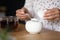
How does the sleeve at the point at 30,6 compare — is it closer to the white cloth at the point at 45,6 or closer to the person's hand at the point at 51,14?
the white cloth at the point at 45,6

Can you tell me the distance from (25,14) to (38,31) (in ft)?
0.88

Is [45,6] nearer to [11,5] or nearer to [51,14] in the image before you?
[51,14]

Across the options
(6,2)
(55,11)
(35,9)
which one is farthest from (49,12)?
(6,2)

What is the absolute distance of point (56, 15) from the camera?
1016mm

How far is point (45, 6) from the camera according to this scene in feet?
4.20

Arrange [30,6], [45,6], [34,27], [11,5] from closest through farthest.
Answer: [34,27]
[45,6]
[30,6]
[11,5]

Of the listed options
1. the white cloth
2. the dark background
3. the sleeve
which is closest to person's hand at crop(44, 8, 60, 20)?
the white cloth

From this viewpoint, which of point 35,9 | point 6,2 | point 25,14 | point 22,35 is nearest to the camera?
point 22,35

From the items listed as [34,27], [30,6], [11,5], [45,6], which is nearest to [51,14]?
[34,27]

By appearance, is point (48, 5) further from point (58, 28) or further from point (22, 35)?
point (22, 35)

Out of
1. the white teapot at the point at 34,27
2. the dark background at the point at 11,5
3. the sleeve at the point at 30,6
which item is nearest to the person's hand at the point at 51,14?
the white teapot at the point at 34,27

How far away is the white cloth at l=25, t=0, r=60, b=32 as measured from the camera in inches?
48.8

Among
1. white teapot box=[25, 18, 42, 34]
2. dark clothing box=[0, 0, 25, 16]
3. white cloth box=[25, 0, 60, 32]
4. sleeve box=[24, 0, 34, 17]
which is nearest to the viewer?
white teapot box=[25, 18, 42, 34]

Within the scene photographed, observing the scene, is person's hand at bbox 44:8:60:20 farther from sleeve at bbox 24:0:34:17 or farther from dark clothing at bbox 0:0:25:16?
dark clothing at bbox 0:0:25:16
